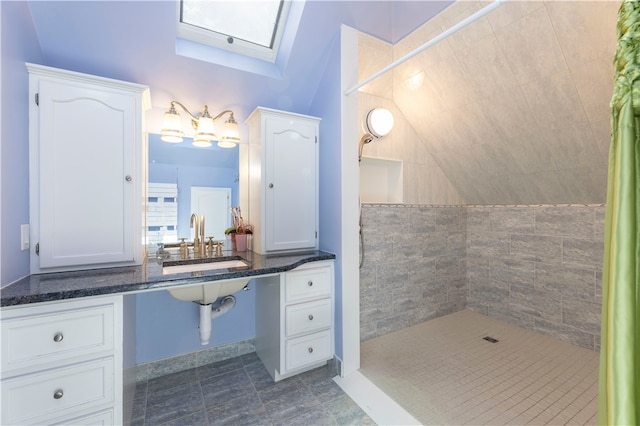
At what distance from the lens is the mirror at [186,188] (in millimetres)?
2021

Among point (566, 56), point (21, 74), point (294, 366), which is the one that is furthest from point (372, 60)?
point (294, 366)

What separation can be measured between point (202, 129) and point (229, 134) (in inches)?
8.1

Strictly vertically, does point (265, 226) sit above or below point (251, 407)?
above

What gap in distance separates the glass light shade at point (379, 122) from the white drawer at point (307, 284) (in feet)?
4.46

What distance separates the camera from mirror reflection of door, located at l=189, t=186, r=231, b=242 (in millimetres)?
2160

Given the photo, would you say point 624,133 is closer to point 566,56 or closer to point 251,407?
point 566,56

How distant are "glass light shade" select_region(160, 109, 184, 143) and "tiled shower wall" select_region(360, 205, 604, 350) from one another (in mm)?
1652

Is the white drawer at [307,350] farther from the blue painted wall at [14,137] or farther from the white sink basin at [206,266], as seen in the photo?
the blue painted wall at [14,137]

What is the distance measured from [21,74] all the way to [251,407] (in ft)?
7.44

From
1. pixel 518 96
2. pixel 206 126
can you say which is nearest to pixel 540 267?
pixel 518 96

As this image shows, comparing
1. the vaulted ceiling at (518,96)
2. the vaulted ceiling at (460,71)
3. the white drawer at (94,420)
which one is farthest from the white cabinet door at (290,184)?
the white drawer at (94,420)

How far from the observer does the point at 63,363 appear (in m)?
1.18

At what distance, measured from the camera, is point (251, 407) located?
1759 mm

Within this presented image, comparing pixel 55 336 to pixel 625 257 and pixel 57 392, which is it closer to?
pixel 57 392
